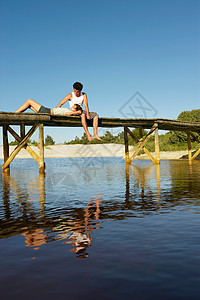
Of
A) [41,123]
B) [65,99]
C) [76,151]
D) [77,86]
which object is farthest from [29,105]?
[76,151]

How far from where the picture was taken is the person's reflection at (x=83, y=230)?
3548 millimetres

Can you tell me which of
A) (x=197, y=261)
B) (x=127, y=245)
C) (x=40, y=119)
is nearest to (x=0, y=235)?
(x=127, y=245)

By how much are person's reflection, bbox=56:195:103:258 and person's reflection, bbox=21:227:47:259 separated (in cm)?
31

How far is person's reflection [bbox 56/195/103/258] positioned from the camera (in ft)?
11.6

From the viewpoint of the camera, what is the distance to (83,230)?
4.27m

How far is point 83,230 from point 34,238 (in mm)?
707

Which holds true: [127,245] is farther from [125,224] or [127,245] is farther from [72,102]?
[72,102]

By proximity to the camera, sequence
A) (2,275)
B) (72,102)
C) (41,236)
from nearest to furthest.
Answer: (2,275)
(41,236)
(72,102)

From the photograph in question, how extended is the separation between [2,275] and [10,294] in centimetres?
43

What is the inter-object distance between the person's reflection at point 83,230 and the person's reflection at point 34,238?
1.01 ft

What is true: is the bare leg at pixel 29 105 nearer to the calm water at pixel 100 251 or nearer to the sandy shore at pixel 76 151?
the calm water at pixel 100 251

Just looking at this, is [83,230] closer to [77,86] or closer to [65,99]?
[77,86]

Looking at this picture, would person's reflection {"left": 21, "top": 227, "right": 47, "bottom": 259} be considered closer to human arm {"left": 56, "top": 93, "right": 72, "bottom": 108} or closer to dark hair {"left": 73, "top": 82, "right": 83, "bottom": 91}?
dark hair {"left": 73, "top": 82, "right": 83, "bottom": 91}

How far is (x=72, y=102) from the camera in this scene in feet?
Answer: 42.4
